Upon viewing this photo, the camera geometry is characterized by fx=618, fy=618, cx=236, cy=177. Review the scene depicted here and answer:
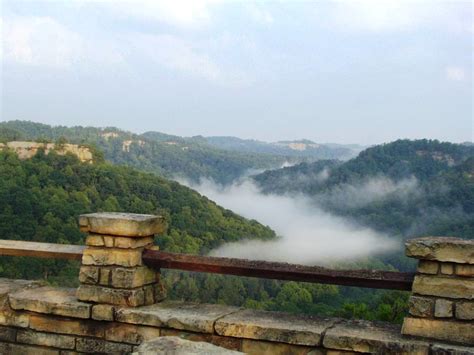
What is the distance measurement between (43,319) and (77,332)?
340mm

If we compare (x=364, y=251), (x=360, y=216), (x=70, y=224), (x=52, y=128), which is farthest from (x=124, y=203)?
(x=52, y=128)

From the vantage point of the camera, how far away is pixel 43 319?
5.20 meters

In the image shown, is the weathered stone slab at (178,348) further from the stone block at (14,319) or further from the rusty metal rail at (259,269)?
the stone block at (14,319)

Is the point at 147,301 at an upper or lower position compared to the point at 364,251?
upper

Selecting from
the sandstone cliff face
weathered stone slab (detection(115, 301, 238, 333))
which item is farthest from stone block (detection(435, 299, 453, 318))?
the sandstone cliff face

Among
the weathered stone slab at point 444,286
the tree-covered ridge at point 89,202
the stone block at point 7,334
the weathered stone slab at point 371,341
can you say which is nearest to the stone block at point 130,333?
the stone block at point 7,334

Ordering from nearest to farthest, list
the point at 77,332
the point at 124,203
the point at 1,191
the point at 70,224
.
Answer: the point at 77,332, the point at 70,224, the point at 1,191, the point at 124,203

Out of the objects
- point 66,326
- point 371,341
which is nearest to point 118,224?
point 66,326

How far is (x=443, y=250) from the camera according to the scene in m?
4.18

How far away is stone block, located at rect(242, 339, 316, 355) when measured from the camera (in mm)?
4488

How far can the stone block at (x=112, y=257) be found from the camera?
5020 mm

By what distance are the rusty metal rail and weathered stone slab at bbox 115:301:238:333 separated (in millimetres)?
336

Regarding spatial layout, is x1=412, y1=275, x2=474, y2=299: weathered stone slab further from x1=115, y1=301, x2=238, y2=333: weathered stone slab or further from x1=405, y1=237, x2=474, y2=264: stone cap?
x1=115, y1=301, x2=238, y2=333: weathered stone slab

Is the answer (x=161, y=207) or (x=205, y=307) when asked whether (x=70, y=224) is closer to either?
(x=161, y=207)
